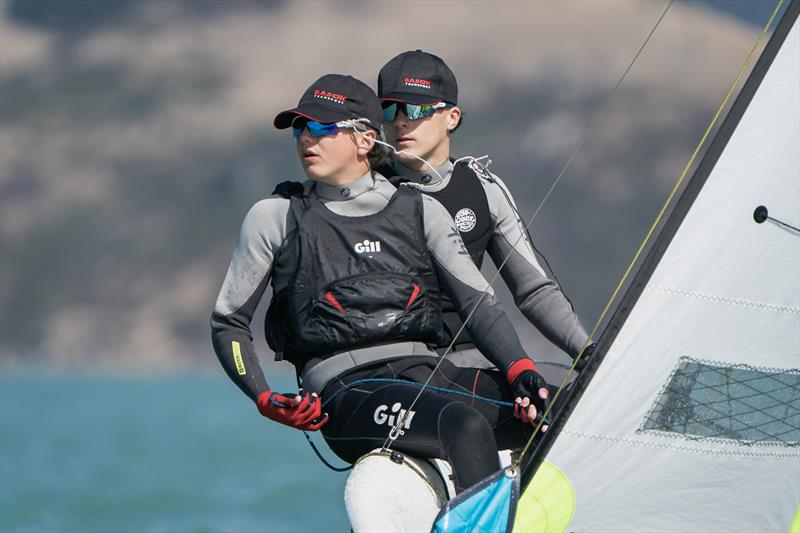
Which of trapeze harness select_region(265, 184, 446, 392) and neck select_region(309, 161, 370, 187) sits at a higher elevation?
neck select_region(309, 161, 370, 187)

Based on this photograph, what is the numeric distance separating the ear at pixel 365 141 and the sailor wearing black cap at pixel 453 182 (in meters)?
0.23

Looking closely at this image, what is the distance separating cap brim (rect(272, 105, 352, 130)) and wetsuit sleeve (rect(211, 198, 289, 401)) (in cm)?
21

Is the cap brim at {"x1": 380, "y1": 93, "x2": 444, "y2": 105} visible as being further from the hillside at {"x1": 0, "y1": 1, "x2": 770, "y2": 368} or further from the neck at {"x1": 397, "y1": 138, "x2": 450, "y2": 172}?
the hillside at {"x1": 0, "y1": 1, "x2": 770, "y2": 368}

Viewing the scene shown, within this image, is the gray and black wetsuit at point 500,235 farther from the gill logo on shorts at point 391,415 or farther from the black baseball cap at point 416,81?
the gill logo on shorts at point 391,415

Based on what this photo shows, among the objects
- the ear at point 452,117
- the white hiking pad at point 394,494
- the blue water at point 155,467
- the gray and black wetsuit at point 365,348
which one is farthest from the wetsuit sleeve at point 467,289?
the blue water at point 155,467

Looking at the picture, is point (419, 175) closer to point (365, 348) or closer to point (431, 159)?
point (431, 159)

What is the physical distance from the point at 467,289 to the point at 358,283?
0.31 m

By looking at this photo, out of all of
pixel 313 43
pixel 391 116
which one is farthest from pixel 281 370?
pixel 391 116

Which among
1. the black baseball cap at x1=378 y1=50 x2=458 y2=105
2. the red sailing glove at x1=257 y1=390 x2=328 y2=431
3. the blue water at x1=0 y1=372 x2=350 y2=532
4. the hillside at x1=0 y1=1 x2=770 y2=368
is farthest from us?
the hillside at x1=0 y1=1 x2=770 y2=368

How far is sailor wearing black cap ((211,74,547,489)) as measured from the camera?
3.45 metres

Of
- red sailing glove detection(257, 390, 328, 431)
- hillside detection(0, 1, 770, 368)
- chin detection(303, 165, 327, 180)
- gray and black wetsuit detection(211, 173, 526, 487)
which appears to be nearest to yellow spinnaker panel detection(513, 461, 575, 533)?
gray and black wetsuit detection(211, 173, 526, 487)

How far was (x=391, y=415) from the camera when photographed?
336cm

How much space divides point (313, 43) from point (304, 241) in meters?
36.8

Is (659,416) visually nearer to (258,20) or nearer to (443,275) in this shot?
(443,275)
